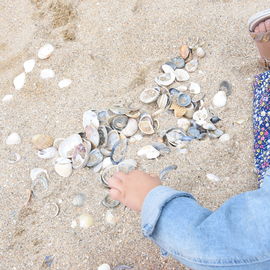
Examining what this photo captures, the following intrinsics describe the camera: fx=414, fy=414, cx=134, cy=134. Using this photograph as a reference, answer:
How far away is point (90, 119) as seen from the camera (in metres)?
2.21

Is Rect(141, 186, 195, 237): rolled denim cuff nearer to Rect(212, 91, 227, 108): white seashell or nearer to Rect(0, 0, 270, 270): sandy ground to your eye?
Rect(0, 0, 270, 270): sandy ground

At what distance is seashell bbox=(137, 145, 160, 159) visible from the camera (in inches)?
81.6

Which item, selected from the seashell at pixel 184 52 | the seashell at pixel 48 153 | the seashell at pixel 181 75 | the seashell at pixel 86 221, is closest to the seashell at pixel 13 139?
the seashell at pixel 48 153

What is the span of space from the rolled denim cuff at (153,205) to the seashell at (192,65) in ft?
3.72

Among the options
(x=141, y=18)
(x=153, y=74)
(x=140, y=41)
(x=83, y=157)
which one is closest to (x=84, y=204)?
(x=83, y=157)

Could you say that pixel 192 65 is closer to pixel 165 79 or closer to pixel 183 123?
pixel 165 79

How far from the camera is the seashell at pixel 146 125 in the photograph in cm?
215

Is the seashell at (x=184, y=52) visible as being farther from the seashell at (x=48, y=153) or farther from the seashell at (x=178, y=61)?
the seashell at (x=48, y=153)

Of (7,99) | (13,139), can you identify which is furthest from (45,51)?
(13,139)

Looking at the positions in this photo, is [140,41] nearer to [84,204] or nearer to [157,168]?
[157,168]

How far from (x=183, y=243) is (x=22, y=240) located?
969 mm

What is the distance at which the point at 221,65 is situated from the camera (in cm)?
237

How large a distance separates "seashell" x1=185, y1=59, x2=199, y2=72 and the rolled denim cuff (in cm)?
113

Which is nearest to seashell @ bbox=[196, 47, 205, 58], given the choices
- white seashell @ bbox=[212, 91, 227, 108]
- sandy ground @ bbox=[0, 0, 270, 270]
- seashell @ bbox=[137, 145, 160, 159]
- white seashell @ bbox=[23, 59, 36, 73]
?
sandy ground @ bbox=[0, 0, 270, 270]
